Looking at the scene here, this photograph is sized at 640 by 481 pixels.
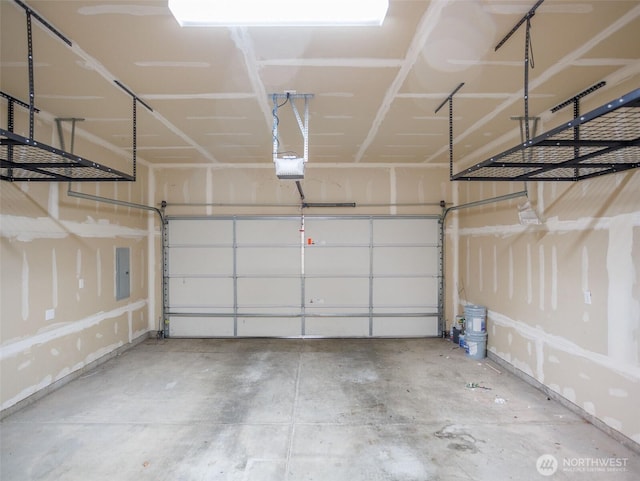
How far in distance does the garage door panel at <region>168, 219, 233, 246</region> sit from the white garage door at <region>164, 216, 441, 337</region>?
17mm

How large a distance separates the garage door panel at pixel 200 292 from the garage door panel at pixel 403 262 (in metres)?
2.58

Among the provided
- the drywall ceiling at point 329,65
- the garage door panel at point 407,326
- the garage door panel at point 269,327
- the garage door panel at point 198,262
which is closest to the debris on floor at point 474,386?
the garage door panel at point 407,326

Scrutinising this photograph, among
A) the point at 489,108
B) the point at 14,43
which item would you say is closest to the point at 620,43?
the point at 489,108

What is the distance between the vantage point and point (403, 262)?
5.75 meters

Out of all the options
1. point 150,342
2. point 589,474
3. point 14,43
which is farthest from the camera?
point 150,342

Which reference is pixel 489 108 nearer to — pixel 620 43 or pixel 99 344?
pixel 620 43

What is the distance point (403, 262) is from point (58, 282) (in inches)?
189

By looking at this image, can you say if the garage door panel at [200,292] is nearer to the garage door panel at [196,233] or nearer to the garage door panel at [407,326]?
the garage door panel at [196,233]

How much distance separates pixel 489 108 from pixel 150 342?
575 cm

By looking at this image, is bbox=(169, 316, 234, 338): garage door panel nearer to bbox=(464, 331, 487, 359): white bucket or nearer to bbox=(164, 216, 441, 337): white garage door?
bbox=(164, 216, 441, 337): white garage door

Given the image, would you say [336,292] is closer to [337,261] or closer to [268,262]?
[337,261]

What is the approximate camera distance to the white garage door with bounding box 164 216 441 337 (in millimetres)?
5738

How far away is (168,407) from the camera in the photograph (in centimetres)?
333

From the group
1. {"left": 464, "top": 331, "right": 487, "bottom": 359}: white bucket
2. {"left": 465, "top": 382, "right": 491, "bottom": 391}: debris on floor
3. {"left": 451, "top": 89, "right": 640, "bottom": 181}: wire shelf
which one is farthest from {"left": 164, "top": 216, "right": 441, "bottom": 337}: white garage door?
{"left": 451, "top": 89, "right": 640, "bottom": 181}: wire shelf
